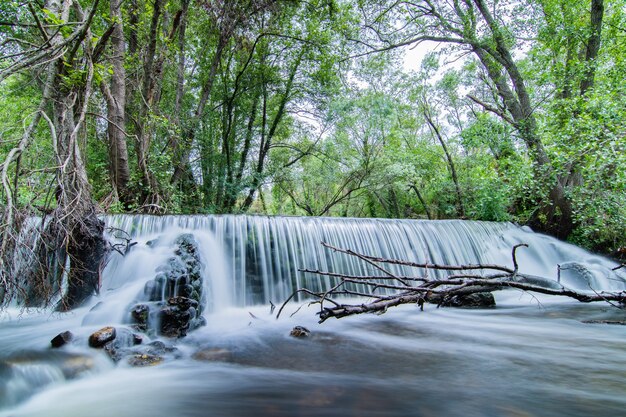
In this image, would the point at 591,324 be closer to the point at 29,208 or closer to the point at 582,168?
the point at 582,168

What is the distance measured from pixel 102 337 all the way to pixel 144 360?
520 mm

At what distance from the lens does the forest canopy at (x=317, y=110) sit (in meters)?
6.34

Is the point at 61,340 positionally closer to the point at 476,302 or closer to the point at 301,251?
the point at 301,251

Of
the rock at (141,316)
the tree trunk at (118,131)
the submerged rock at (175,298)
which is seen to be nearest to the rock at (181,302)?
the submerged rock at (175,298)

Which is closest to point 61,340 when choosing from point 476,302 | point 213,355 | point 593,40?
point 213,355

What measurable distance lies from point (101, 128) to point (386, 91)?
1376 centimetres

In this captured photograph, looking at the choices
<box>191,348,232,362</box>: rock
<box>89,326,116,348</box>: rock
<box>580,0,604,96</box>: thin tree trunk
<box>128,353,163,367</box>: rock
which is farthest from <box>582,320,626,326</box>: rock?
<box>580,0,604,96</box>: thin tree trunk

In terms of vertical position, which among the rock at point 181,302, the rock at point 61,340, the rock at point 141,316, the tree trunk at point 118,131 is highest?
the tree trunk at point 118,131

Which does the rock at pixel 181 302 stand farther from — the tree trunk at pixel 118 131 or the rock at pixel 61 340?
the tree trunk at pixel 118 131

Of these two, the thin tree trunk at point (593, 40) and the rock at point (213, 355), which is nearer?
the rock at point (213, 355)

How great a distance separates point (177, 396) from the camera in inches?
105

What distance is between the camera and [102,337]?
3.34m

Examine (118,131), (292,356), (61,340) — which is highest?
(118,131)

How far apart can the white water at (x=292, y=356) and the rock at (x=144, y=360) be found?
83 millimetres
